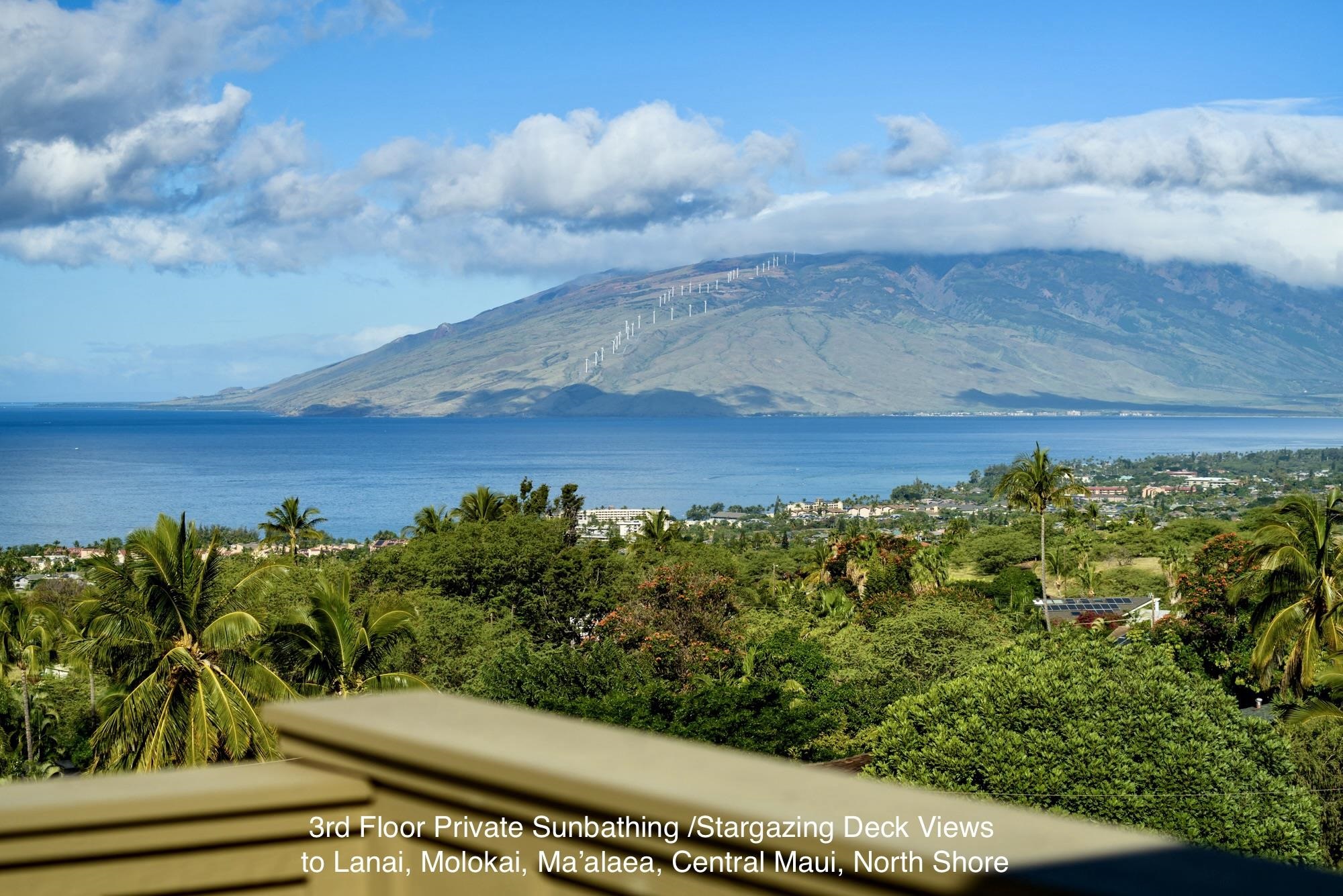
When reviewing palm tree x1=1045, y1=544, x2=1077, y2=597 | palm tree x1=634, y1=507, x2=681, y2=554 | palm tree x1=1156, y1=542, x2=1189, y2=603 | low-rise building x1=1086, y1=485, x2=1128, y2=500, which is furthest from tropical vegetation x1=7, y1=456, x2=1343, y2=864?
low-rise building x1=1086, y1=485, x2=1128, y2=500

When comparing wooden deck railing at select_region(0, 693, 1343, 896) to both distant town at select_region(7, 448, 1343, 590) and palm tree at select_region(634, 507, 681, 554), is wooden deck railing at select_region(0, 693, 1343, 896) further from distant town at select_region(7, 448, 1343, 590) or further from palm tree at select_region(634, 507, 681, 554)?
distant town at select_region(7, 448, 1343, 590)

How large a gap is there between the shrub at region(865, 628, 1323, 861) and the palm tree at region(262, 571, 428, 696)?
7.05 m

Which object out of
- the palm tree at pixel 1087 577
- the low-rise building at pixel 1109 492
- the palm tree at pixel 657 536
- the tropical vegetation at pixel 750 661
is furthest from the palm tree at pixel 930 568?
the low-rise building at pixel 1109 492

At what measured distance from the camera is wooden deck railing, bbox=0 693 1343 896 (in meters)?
1.37

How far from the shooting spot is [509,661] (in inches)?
845

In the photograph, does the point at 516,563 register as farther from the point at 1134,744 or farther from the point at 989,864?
the point at 989,864

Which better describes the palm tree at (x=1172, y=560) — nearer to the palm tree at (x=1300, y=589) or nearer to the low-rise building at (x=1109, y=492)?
the palm tree at (x=1300, y=589)

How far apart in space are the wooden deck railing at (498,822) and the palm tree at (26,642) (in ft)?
73.9

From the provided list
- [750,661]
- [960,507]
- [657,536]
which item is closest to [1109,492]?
[960,507]

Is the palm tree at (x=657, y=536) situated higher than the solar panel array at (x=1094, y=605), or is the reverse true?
the palm tree at (x=657, y=536)

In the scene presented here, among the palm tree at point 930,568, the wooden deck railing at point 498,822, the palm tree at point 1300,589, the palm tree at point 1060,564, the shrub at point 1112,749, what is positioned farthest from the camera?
the palm tree at point 1060,564

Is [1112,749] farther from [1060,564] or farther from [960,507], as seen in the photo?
[960,507]

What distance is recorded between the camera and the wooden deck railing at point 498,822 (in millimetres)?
1368

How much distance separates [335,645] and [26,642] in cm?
1020
